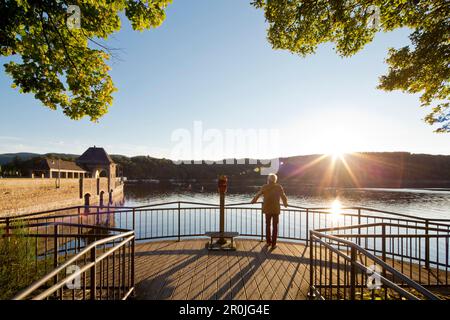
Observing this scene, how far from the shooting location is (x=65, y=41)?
630cm

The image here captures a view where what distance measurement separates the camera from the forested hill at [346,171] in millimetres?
105000

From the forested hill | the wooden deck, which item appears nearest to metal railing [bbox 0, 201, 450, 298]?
the wooden deck

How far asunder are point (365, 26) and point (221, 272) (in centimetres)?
726

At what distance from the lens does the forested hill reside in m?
105

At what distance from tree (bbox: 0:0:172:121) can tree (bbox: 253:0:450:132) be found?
3.26m

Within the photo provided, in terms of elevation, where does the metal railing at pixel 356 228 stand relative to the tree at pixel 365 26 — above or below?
below

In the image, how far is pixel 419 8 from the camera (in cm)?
660

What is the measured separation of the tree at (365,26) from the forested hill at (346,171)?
3261 inches

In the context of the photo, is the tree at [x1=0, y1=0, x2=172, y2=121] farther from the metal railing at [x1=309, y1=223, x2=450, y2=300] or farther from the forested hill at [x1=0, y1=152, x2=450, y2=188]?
the forested hill at [x1=0, y1=152, x2=450, y2=188]

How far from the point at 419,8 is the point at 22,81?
10.5 meters

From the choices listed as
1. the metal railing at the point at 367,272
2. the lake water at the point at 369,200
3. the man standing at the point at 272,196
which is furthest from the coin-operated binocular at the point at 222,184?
the lake water at the point at 369,200

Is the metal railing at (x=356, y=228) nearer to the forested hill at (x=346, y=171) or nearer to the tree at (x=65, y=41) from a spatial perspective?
the tree at (x=65, y=41)
